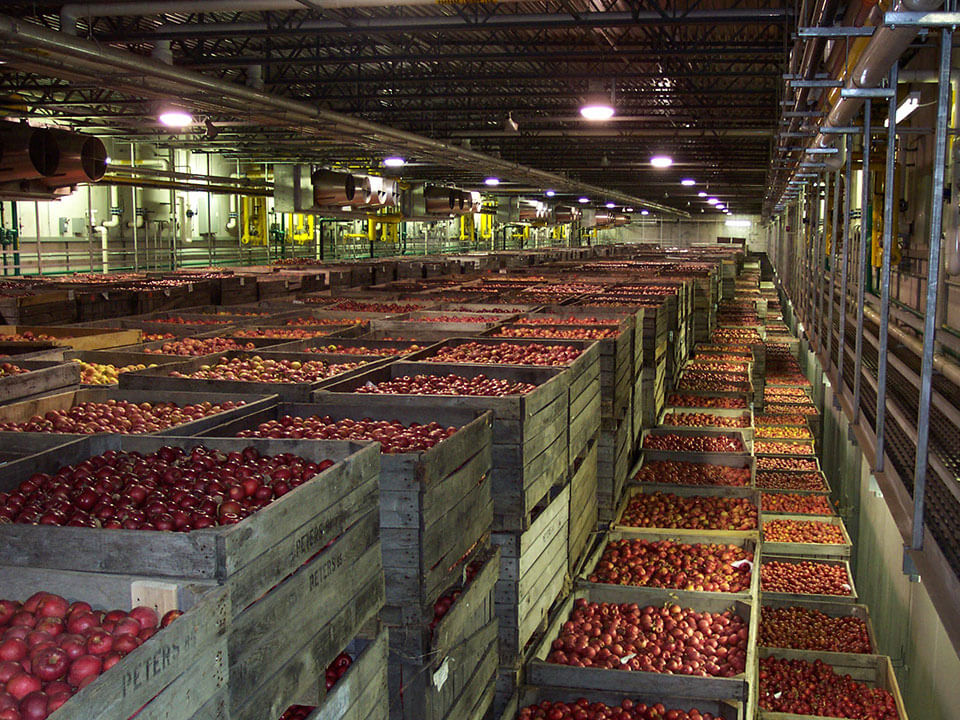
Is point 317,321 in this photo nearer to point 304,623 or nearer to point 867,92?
point 867,92

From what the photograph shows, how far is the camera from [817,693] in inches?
269

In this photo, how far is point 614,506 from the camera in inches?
315

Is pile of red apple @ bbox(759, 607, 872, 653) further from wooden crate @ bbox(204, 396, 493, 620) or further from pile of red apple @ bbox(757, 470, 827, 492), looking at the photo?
wooden crate @ bbox(204, 396, 493, 620)

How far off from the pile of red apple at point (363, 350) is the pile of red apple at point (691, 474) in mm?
3023

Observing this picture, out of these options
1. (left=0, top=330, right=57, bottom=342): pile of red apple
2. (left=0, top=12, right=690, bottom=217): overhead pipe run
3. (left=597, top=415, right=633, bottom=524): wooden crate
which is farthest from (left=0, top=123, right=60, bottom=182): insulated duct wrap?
(left=597, top=415, right=633, bottom=524): wooden crate

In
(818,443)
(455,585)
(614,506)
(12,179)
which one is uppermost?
(12,179)

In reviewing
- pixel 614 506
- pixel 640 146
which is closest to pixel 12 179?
pixel 614 506

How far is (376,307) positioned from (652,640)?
6.22 m

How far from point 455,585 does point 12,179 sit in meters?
7.37

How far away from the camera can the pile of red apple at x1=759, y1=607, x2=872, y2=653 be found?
7.67m

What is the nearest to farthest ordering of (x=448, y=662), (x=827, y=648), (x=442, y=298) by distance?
(x=448, y=662) < (x=827, y=648) < (x=442, y=298)

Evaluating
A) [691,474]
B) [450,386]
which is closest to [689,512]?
[691,474]

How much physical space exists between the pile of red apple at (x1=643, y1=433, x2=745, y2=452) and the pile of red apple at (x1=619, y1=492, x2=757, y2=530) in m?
1.41

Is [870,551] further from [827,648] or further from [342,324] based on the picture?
[342,324]
